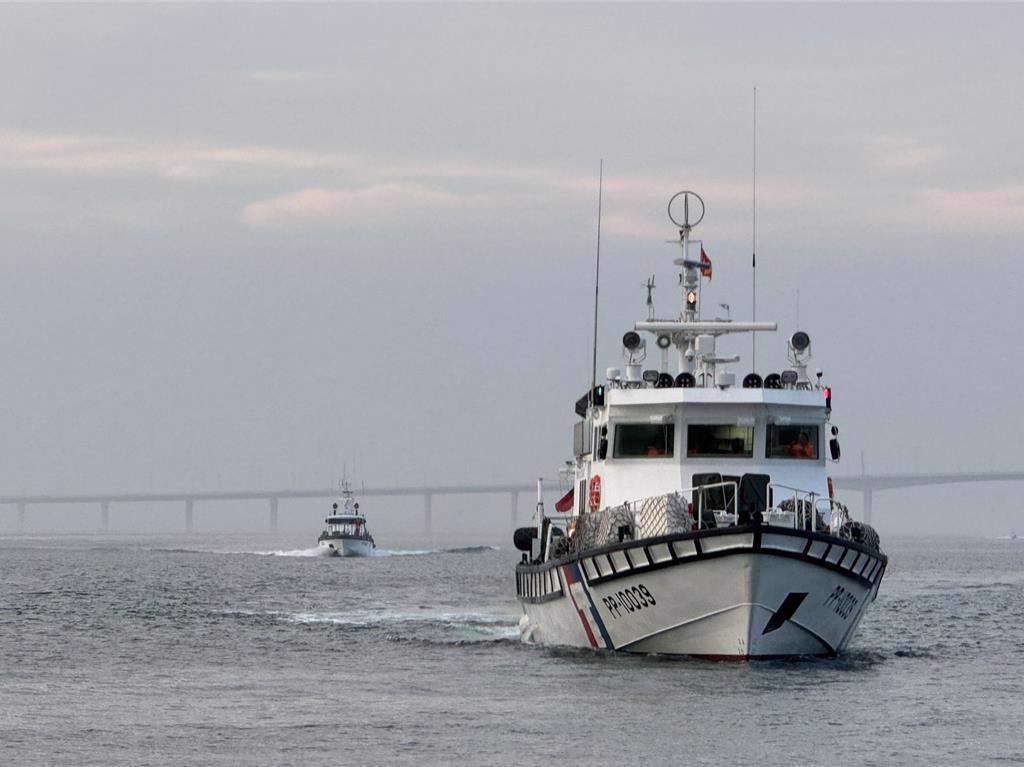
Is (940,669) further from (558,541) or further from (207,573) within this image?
(207,573)

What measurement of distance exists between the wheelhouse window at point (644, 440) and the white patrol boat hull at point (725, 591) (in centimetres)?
307

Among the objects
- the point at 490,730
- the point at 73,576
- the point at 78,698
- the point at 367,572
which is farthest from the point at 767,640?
the point at 367,572

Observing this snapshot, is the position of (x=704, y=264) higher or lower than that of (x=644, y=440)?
higher

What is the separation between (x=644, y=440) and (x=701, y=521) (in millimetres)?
3726

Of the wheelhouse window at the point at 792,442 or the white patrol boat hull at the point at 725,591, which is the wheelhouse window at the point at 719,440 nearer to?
the wheelhouse window at the point at 792,442

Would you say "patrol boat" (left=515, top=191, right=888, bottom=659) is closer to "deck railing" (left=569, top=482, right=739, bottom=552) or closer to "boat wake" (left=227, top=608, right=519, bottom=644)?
"deck railing" (left=569, top=482, right=739, bottom=552)

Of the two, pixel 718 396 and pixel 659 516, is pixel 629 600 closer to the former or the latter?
pixel 659 516

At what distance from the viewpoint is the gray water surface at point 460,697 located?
27859 millimetres

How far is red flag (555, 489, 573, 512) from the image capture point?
4671 cm

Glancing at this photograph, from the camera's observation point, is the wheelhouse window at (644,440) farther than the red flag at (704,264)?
No

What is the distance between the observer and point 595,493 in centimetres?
4031

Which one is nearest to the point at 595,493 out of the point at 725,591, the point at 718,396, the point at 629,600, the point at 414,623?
the point at 718,396

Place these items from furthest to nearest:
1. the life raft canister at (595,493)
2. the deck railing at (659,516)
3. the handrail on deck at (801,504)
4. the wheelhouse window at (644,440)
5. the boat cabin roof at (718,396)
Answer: the life raft canister at (595,493)
the wheelhouse window at (644,440)
the boat cabin roof at (718,396)
the deck railing at (659,516)
the handrail on deck at (801,504)

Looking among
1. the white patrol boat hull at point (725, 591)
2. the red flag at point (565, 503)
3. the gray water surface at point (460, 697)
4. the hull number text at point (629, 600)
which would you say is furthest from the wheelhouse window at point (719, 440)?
the red flag at point (565, 503)
